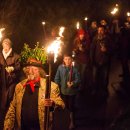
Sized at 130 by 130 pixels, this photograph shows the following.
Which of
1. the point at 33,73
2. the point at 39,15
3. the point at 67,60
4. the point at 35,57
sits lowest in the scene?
the point at 33,73

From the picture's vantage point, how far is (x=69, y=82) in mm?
11125

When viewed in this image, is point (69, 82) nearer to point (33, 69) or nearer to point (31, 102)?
point (33, 69)

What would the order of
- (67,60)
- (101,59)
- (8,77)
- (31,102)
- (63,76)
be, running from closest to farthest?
1. (31,102)
2. (67,60)
3. (63,76)
4. (8,77)
5. (101,59)

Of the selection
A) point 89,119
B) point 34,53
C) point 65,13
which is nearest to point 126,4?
point 65,13

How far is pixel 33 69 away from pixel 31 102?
52 centimetres

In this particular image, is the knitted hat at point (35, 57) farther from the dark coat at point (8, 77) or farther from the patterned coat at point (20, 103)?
the dark coat at point (8, 77)

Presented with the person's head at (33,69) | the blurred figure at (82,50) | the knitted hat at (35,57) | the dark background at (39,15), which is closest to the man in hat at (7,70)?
the blurred figure at (82,50)

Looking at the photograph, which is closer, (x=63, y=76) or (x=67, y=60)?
(x=67, y=60)

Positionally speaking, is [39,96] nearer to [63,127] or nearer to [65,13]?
[63,127]

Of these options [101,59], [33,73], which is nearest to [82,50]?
[101,59]

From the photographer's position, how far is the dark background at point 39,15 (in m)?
15.8

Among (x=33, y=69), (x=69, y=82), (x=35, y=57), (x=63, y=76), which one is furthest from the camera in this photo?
(x=63, y=76)

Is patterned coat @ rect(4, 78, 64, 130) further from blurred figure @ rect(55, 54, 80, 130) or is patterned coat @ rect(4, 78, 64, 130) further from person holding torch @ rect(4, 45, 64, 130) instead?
blurred figure @ rect(55, 54, 80, 130)

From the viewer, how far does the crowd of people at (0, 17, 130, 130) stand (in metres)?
7.10
